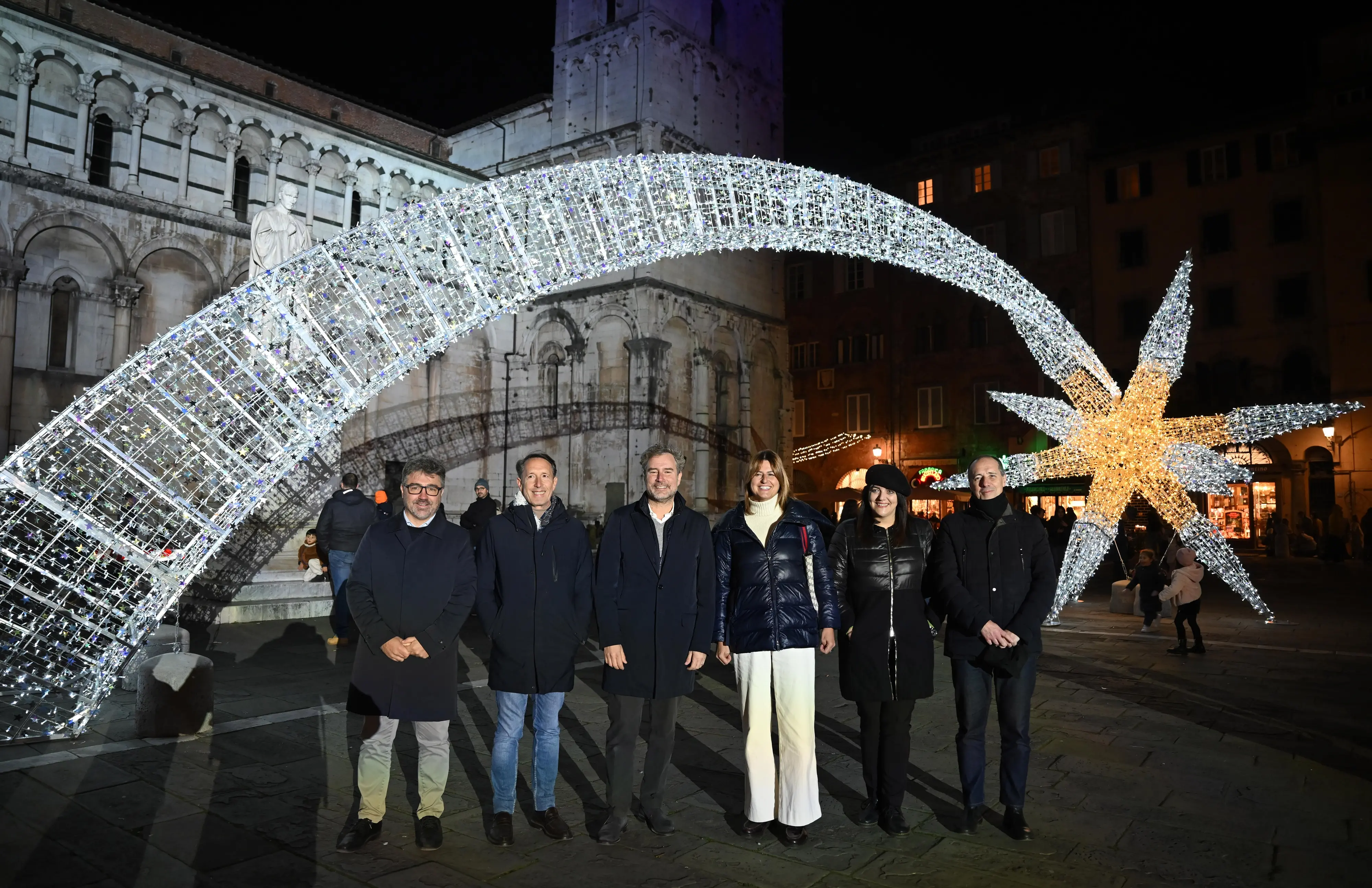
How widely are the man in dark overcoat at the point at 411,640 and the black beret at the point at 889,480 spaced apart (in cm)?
218

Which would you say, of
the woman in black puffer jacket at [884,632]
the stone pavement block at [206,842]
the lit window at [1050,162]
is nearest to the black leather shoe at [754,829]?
the woman in black puffer jacket at [884,632]

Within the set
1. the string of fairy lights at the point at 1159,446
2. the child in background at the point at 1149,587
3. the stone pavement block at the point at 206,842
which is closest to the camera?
the stone pavement block at the point at 206,842

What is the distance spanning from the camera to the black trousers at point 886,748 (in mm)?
4492

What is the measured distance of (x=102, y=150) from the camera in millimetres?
20422

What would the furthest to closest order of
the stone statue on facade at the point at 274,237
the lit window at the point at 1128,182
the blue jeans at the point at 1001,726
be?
the lit window at the point at 1128,182, the stone statue on facade at the point at 274,237, the blue jeans at the point at 1001,726

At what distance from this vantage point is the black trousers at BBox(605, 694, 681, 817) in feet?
14.4

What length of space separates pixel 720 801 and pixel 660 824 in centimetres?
64

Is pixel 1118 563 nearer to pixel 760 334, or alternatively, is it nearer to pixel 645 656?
pixel 760 334

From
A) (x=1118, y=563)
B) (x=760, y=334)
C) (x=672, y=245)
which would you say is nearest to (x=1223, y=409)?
(x=1118, y=563)

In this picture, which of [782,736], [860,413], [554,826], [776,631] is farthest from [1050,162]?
[554,826]

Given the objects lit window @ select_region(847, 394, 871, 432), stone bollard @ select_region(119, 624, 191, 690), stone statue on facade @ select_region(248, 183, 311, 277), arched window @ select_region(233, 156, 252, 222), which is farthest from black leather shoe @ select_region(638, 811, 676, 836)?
lit window @ select_region(847, 394, 871, 432)

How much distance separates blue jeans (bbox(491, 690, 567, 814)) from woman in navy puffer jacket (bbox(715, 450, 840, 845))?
93cm

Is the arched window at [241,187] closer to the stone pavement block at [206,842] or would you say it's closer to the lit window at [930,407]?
the stone pavement block at [206,842]

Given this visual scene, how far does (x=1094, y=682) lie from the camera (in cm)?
841
